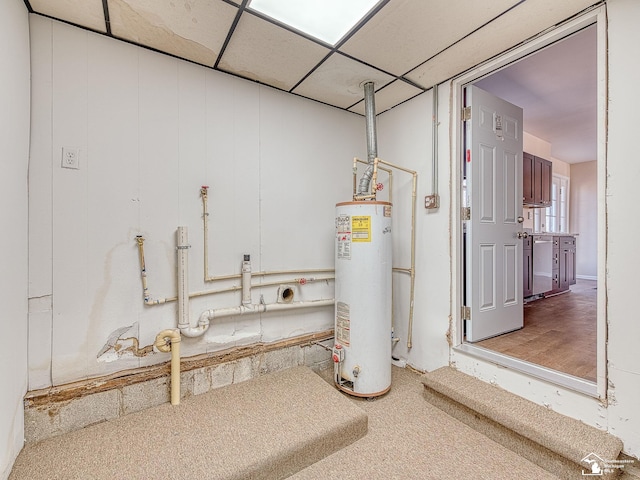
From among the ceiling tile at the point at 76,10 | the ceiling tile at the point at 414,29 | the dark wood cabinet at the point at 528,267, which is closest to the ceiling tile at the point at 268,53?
the ceiling tile at the point at 414,29

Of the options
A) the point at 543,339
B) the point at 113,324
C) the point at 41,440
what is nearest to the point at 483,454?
the point at 543,339

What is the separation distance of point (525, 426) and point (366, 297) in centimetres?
115

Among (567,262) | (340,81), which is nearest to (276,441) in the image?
(340,81)

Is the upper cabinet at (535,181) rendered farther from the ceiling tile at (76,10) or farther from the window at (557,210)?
the ceiling tile at (76,10)

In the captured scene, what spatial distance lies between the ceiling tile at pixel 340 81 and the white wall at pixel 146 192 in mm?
175

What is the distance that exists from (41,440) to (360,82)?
3.21 m

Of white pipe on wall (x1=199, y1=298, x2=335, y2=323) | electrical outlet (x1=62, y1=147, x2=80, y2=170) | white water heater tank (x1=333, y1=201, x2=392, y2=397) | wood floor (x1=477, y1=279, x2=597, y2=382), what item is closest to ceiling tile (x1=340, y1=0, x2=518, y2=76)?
white water heater tank (x1=333, y1=201, x2=392, y2=397)

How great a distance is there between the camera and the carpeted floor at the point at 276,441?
4.66 ft

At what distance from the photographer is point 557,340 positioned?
2494 mm

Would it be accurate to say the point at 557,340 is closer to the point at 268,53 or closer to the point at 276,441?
the point at 276,441

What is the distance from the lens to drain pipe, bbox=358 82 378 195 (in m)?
2.43

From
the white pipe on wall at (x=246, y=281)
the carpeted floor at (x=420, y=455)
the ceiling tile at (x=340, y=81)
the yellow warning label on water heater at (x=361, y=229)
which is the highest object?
the ceiling tile at (x=340, y=81)

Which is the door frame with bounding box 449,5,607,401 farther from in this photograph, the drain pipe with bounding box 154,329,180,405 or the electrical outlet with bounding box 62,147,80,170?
the electrical outlet with bounding box 62,147,80,170

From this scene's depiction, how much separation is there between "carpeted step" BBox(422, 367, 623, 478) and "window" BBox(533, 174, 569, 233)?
495 centimetres
